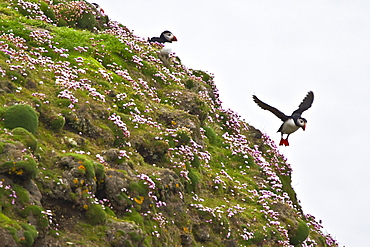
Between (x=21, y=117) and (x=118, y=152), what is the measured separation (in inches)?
155

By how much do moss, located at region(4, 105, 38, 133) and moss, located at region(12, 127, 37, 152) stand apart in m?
0.79

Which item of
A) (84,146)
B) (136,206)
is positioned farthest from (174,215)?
(84,146)

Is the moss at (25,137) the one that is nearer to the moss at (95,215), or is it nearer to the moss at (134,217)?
the moss at (95,215)

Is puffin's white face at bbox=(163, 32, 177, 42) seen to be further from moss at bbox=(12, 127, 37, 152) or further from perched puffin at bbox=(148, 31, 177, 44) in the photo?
moss at bbox=(12, 127, 37, 152)

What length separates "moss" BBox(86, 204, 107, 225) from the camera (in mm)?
18078

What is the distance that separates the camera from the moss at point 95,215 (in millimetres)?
18078

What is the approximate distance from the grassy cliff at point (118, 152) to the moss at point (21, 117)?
4 cm

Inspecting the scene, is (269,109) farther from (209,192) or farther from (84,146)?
(84,146)

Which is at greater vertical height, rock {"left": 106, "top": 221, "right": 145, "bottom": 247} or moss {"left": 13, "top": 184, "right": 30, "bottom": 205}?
rock {"left": 106, "top": 221, "right": 145, "bottom": 247}

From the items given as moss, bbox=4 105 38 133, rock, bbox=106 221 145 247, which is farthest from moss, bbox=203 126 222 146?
rock, bbox=106 221 145 247

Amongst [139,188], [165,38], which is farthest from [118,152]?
[165,38]

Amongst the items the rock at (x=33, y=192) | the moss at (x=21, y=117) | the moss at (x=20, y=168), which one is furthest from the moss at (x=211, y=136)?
the moss at (x=20, y=168)

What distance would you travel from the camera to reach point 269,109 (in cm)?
2777

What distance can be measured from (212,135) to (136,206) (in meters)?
13.0
